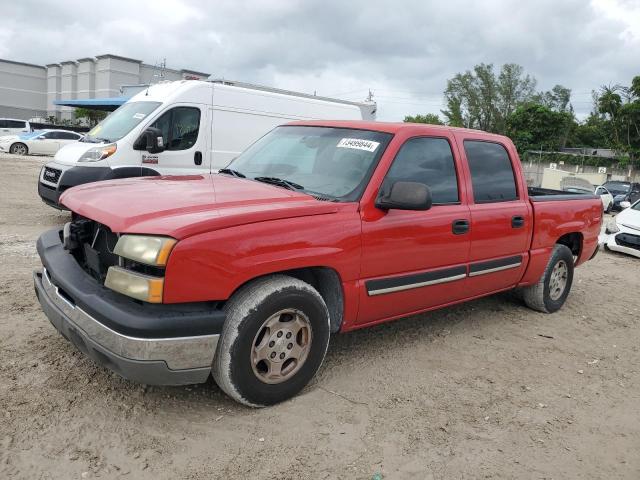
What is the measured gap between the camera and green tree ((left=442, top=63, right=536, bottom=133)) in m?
78.2

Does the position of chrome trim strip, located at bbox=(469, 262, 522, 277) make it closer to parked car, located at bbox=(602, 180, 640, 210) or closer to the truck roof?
the truck roof

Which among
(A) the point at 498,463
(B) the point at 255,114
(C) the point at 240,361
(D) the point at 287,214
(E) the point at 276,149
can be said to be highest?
(B) the point at 255,114

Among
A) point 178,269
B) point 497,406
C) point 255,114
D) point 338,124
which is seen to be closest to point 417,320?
point 497,406

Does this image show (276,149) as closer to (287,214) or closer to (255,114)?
(287,214)

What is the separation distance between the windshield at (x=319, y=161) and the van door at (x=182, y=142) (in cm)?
435

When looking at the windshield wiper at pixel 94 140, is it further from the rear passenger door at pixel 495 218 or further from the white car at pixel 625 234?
the white car at pixel 625 234

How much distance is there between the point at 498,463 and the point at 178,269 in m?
1.95

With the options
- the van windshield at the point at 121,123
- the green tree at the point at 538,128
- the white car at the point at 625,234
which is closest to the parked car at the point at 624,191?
the white car at the point at 625,234

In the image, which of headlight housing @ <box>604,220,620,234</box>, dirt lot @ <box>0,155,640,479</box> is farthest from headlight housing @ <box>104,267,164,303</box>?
headlight housing @ <box>604,220,620,234</box>

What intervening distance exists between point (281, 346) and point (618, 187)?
2890 centimetres

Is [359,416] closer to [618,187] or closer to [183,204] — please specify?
[183,204]

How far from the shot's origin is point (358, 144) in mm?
3971

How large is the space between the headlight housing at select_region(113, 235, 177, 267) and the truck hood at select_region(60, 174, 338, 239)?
4 centimetres

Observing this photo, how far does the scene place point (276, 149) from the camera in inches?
174
